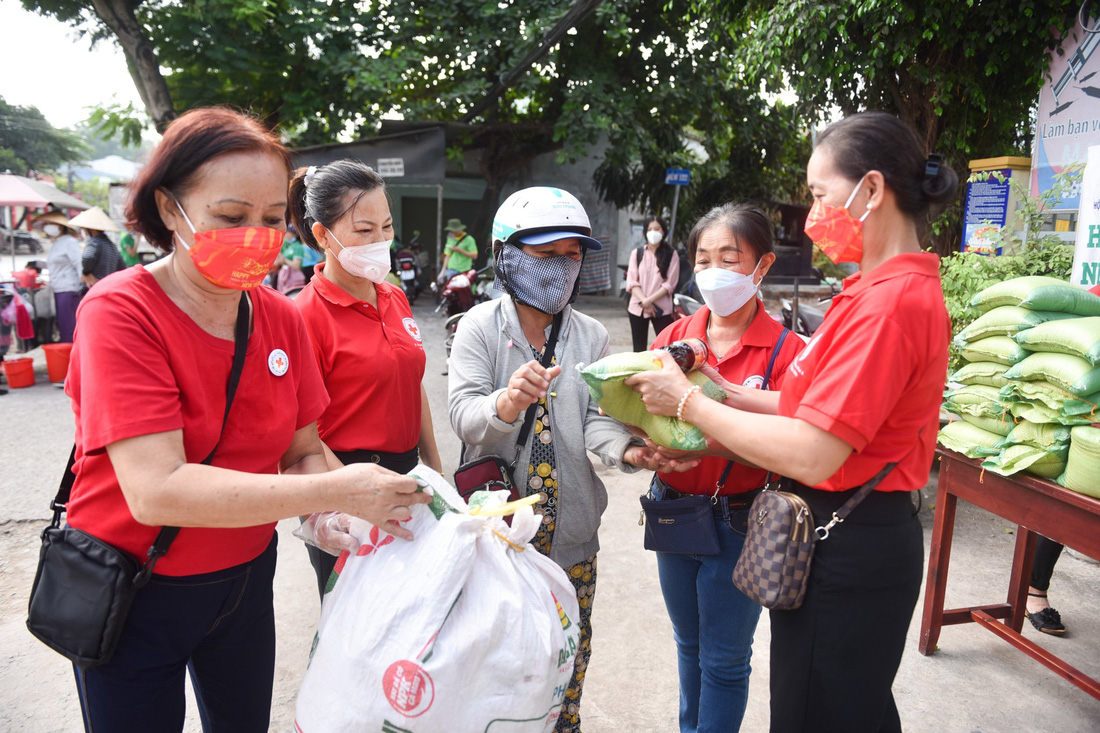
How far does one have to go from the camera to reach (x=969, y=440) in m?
2.88

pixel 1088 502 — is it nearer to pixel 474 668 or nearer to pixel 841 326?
pixel 841 326

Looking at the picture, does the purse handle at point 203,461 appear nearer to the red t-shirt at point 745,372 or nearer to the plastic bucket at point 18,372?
the red t-shirt at point 745,372

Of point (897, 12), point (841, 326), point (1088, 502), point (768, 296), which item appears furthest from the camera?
point (768, 296)

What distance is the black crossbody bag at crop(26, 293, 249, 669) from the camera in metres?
1.37

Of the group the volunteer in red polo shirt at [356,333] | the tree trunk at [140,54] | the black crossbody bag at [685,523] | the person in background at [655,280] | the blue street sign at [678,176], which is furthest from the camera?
the blue street sign at [678,176]

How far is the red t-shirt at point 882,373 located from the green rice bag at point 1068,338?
3.64ft

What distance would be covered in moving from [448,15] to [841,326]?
11.8 metres

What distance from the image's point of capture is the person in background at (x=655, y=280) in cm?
786

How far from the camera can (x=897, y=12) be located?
18.1 feet

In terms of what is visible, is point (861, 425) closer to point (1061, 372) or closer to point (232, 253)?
point (232, 253)

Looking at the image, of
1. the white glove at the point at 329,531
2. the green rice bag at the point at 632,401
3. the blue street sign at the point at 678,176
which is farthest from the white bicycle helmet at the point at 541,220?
the blue street sign at the point at 678,176

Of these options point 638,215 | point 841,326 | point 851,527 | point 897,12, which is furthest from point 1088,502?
point 638,215

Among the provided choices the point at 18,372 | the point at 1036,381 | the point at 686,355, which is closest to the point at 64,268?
the point at 18,372

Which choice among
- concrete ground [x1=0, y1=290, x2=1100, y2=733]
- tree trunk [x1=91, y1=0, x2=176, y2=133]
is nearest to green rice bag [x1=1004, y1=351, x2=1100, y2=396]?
concrete ground [x1=0, y1=290, x2=1100, y2=733]
